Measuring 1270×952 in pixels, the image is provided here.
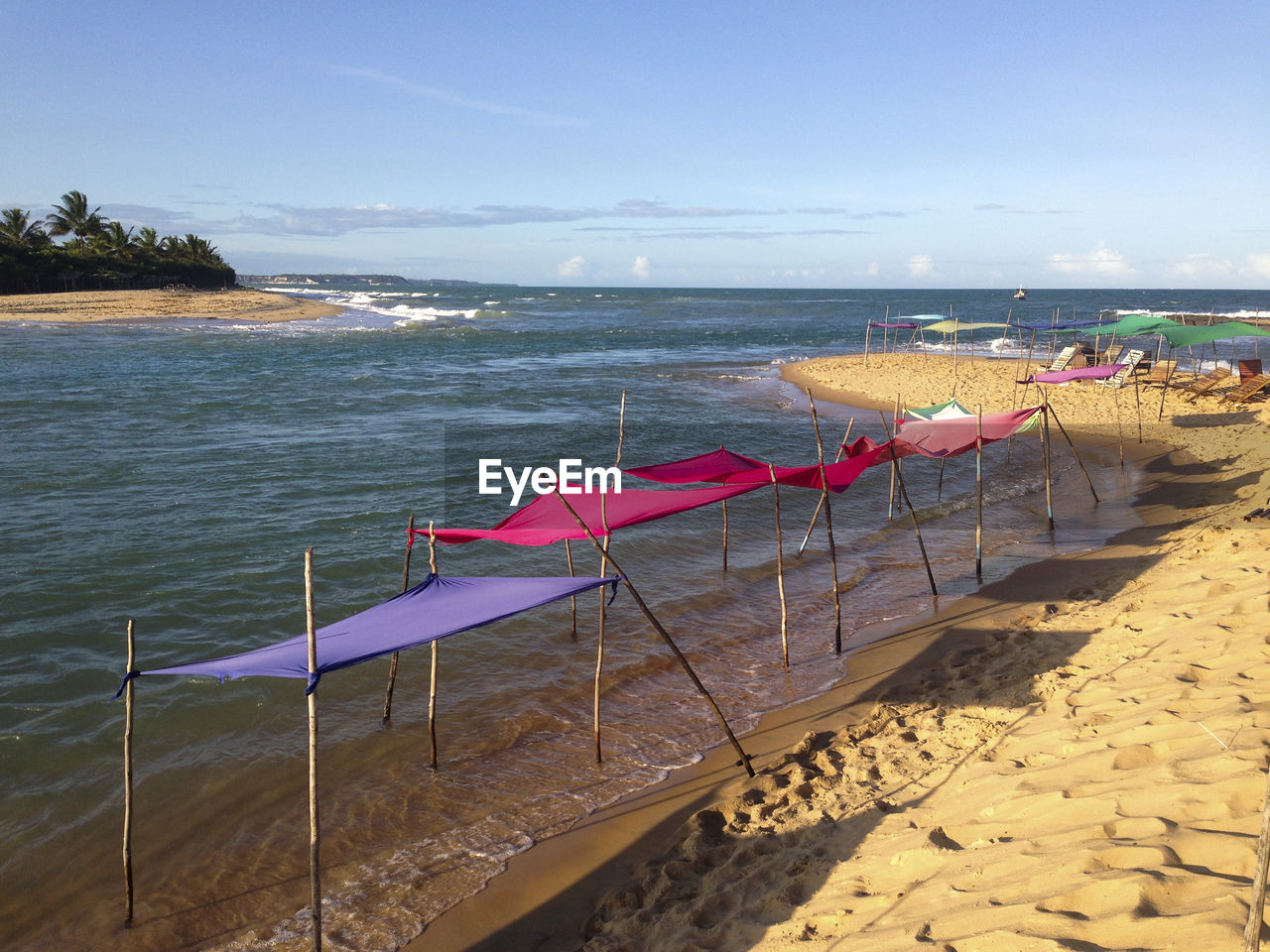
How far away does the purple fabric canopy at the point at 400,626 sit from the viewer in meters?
4.17

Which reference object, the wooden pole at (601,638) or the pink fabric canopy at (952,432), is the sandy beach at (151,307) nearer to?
the pink fabric canopy at (952,432)

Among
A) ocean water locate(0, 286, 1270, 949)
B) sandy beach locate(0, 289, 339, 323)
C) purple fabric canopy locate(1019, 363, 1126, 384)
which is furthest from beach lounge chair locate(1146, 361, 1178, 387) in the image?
sandy beach locate(0, 289, 339, 323)

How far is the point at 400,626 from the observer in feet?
15.8

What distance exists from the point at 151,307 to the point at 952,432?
51.3 metres

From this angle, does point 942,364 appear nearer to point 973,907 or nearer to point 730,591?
point 730,591

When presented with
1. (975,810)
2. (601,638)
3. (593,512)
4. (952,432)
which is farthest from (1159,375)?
(975,810)

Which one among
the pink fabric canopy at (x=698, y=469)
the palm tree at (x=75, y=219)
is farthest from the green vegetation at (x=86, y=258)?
the pink fabric canopy at (x=698, y=469)

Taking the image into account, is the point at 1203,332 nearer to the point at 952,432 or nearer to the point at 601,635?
the point at 952,432

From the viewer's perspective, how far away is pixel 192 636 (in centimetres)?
817

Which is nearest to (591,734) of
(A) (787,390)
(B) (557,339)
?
(A) (787,390)

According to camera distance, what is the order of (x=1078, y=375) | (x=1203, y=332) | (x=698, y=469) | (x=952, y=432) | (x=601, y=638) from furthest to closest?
(x=1203, y=332) → (x=1078, y=375) → (x=952, y=432) → (x=698, y=469) → (x=601, y=638)

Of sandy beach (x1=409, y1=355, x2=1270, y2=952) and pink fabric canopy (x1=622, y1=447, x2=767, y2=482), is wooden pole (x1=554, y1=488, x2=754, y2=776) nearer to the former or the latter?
sandy beach (x1=409, y1=355, x2=1270, y2=952)

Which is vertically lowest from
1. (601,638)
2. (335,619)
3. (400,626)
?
(335,619)

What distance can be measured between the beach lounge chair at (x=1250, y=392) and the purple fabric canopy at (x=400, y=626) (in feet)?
62.9
